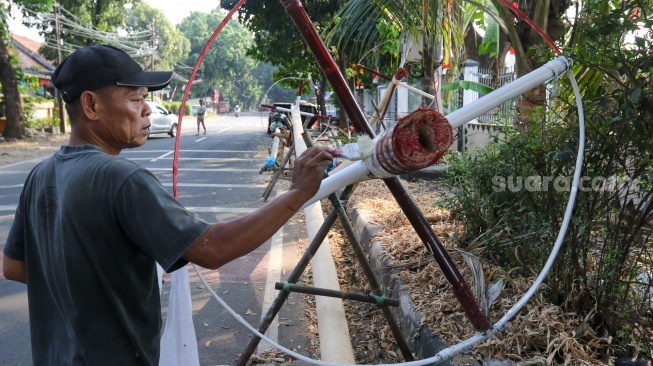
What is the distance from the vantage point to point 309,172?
6.22ft

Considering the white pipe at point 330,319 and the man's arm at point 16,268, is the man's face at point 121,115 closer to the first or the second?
the man's arm at point 16,268

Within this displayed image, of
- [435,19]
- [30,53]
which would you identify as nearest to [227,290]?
[435,19]

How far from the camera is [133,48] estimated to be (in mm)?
41812

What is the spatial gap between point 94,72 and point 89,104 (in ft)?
0.34

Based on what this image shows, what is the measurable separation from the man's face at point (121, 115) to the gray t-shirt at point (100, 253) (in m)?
0.11

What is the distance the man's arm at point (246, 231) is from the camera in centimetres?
168

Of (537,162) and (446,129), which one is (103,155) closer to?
(446,129)

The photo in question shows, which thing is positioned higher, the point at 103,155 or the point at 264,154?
the point at 103,155

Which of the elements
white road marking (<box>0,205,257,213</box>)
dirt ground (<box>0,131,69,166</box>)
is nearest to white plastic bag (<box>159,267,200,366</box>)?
white road marking (<box>0,205,257,213</box>)

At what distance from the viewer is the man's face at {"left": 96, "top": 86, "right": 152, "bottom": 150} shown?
75.2 inches

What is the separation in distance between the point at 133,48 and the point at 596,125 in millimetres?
42473

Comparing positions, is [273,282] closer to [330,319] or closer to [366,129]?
[330,319]

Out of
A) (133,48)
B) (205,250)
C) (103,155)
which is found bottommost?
(205,250)

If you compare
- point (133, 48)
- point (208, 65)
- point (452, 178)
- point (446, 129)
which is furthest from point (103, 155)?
point (208, 65)
